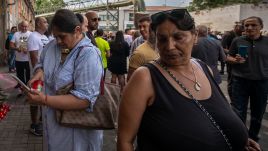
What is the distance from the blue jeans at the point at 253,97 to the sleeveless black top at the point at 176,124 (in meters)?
3.90

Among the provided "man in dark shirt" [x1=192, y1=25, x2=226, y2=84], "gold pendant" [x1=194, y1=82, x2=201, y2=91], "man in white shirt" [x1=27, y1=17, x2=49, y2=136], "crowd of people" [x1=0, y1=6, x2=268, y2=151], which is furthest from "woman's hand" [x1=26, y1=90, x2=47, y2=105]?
"man in dark shirt" [x1=192, y1=25, x2=226, y2=84]

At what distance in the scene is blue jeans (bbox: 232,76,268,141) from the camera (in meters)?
5.69

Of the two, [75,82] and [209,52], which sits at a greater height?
[75,82]

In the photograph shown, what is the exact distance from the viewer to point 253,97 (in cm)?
577

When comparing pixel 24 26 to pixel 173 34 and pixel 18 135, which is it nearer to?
pixel 18 135

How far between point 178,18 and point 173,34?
0.08m

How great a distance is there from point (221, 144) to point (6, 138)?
4632mm

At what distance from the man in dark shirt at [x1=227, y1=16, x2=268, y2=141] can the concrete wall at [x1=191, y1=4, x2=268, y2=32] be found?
22.5 m

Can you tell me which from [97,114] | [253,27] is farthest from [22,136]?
[253,27]

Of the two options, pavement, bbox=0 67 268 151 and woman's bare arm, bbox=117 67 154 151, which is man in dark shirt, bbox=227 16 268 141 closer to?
pavement, bbox=0 67 268 151

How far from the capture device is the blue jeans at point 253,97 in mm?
5688

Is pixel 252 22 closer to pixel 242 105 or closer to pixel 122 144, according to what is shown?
pixel 242 105

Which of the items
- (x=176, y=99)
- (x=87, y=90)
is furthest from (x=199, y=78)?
(x=87, y=90)

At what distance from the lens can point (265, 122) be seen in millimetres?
7289
